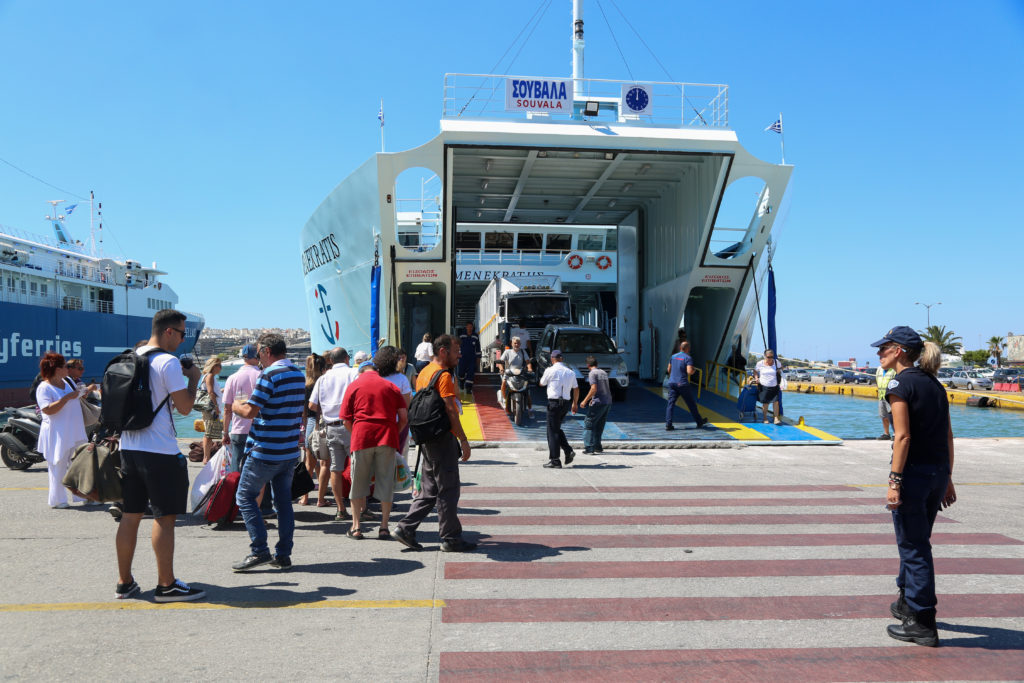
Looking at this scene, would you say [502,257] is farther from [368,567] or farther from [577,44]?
[368,567]

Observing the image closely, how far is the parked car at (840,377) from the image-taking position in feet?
226

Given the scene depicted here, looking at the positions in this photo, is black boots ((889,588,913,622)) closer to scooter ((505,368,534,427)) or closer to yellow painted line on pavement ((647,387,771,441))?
yellow painted line on pavement ((647,387,771,441))

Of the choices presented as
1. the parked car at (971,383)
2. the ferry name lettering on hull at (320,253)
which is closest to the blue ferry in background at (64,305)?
the ferry name lettering on hull at (320,253)

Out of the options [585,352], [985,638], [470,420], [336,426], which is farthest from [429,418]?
[585,352]

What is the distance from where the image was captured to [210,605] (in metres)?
4.54

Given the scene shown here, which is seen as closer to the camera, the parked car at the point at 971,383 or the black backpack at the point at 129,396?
the black backpack at the point at 129,396

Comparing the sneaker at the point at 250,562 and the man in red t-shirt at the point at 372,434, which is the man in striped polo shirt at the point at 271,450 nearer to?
the sneaker at the point at 250,562

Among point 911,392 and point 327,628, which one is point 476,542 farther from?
point 911,392

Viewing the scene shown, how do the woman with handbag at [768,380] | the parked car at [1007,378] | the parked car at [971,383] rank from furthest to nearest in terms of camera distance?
the parked car at [1007,378], the parked car at [971,383], the woman with handbag at [768,380]

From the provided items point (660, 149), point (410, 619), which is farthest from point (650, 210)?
point (410, 619)

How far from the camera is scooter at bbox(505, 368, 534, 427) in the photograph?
15398 mm

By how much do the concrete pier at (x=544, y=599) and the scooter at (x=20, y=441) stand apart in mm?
2181

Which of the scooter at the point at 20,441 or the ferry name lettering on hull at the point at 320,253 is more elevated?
the ferry name lettering on hull at the point at 320,253

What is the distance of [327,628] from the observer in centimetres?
414
